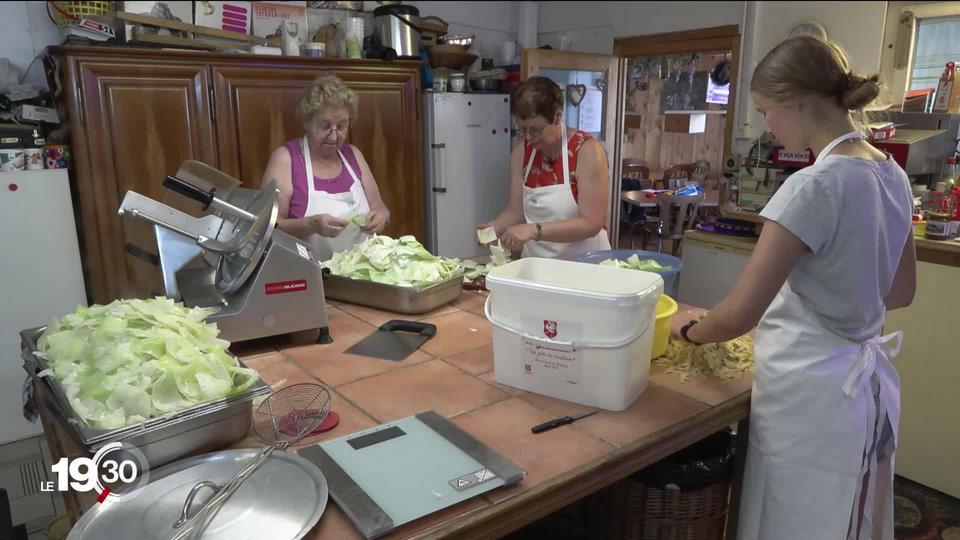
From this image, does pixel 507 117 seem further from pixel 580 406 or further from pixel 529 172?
pixel 580 406

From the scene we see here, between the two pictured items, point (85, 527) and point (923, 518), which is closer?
point (85, 527)

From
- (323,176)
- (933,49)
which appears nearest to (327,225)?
(323,176)

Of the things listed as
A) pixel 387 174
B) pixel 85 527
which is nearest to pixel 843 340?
pixel 85 527

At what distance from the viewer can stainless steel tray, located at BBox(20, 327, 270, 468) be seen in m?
1.06

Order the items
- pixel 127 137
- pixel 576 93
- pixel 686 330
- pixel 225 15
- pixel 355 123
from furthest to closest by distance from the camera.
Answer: pixel 576 93 < pixel 355 123 < pixel 225 15 < pixel 127 137 < pixel 686 330

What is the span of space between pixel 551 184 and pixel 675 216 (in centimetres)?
432

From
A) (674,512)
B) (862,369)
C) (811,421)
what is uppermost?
(862,369)

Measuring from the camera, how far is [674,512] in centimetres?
168

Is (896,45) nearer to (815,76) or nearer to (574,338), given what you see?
(815,76)

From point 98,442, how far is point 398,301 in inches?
41.9

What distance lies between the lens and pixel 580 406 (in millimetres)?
1407

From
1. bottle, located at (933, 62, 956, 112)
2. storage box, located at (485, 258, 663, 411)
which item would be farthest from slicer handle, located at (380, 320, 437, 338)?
bottle, located at (933, 62, 956, 112)

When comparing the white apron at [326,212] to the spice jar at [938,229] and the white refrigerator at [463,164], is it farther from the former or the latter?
the spice jar at [938,229]

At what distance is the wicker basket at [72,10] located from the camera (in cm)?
331
